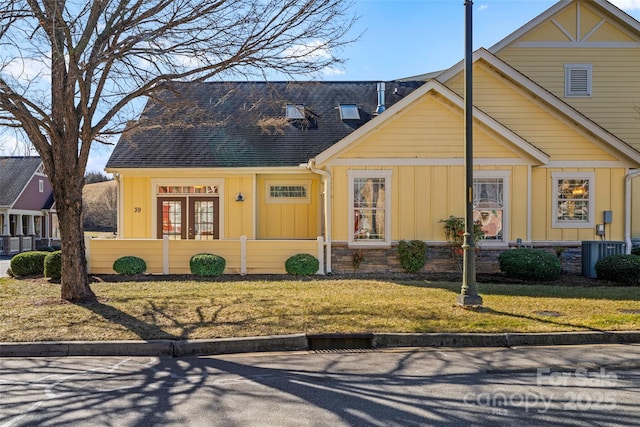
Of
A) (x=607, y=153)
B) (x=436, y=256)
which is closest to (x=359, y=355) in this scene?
(x=436, y=256)

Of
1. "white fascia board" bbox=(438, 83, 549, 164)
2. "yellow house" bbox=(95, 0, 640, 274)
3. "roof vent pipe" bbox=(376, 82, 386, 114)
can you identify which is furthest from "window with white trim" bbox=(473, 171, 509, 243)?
"roof vent pipe" bbox=(376, 82, 386, 114)

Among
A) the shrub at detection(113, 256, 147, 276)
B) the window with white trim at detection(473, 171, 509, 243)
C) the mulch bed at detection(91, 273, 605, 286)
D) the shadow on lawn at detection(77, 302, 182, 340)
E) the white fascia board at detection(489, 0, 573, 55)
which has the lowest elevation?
the shadow on lawn at detection(77, 302, 182, 340)

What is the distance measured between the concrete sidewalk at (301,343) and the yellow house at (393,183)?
632 centimetres

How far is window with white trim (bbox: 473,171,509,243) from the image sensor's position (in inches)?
587

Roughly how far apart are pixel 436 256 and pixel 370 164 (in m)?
3.21

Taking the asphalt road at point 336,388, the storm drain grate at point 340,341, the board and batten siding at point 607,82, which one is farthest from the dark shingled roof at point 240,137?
the asphalt road at point 336,388

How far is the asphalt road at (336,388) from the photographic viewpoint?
487cm

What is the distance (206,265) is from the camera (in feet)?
46.9

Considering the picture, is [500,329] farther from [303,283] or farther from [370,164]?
[370,164]

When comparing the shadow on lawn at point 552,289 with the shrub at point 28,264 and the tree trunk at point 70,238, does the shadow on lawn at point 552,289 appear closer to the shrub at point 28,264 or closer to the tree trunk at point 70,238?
the tree trunk at point 70,238

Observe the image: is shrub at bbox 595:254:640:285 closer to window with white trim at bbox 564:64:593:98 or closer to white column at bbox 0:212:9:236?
window with white trim at bbox 564:64:593:98

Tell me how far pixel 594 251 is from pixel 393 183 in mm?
5845

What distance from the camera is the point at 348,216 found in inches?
583

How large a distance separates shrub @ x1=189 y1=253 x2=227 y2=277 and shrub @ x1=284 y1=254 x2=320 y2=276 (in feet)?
6.09
